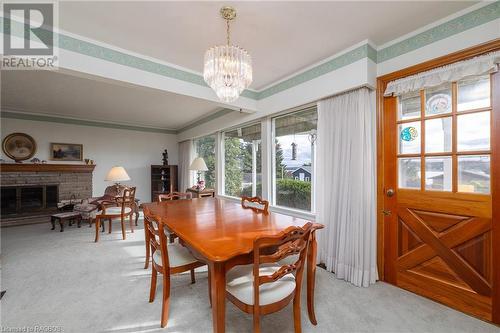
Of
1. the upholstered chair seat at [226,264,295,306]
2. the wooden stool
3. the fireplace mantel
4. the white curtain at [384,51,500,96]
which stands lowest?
the wooden stool

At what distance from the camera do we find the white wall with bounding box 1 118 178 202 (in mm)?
5088

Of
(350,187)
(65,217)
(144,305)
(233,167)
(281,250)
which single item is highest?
(233,167)

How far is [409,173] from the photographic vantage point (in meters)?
2.22

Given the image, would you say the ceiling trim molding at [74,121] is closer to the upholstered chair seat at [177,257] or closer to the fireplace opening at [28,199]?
the fireplace opening at [28,199]

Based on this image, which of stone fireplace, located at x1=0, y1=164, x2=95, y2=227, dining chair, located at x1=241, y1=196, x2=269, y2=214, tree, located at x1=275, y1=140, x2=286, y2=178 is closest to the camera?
dining chair, located at x1=241, y1=196, x2=269, y2=214

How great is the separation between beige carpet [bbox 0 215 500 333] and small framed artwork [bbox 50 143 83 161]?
3217 mm

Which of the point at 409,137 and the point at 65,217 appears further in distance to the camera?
the point at 65,217

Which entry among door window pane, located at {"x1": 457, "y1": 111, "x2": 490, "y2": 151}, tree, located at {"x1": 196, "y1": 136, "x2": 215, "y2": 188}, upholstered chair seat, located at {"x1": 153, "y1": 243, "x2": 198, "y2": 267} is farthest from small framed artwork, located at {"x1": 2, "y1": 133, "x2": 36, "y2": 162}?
door window pane, located at {"x1": 457, "y1": 111, "x2": 490, "y2": 151}

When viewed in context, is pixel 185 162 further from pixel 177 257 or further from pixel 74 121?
pixel 177 257

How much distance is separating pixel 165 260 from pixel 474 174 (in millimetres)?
2684

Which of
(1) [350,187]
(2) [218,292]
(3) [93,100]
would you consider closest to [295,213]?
(1) [350,187]

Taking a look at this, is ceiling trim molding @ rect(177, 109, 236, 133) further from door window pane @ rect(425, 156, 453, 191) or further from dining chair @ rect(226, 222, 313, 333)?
dining chair @ rect(226, 222, 313, 333)

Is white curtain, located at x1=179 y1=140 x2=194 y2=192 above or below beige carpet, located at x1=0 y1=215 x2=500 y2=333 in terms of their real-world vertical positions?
above

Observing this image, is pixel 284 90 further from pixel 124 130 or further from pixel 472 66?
pixel 124 130
